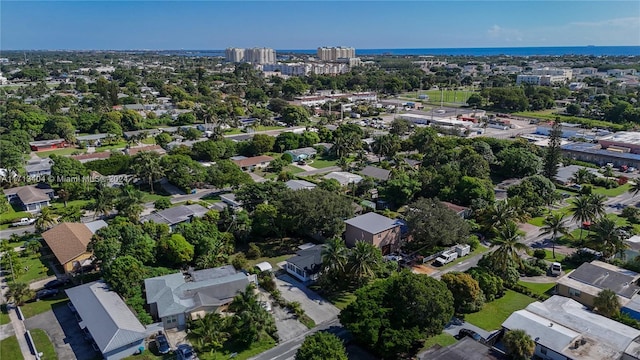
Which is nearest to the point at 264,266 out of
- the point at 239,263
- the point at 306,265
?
the point at 239,263

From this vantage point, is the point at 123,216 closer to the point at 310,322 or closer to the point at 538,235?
the point at 310,322

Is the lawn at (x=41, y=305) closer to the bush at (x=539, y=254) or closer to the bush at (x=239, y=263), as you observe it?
the bush at (x=239, y=263)

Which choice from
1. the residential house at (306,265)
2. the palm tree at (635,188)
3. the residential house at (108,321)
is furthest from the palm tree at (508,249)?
the palm tree at (635,188)

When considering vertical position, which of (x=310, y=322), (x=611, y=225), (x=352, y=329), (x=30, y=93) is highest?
(x=30, y=93)

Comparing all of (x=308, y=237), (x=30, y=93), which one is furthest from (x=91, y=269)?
(x=30, y=93)

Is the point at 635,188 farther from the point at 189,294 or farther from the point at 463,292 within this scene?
the point at 189,294

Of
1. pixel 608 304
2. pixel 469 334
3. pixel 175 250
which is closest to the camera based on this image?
pixel 469 334

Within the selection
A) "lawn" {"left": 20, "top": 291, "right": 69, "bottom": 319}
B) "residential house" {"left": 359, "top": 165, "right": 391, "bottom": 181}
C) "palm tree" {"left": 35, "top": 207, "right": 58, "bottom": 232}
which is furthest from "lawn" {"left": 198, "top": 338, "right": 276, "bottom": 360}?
"residential house" {"left": 359, "top": 165, "right": 391, "bottom": 181}
